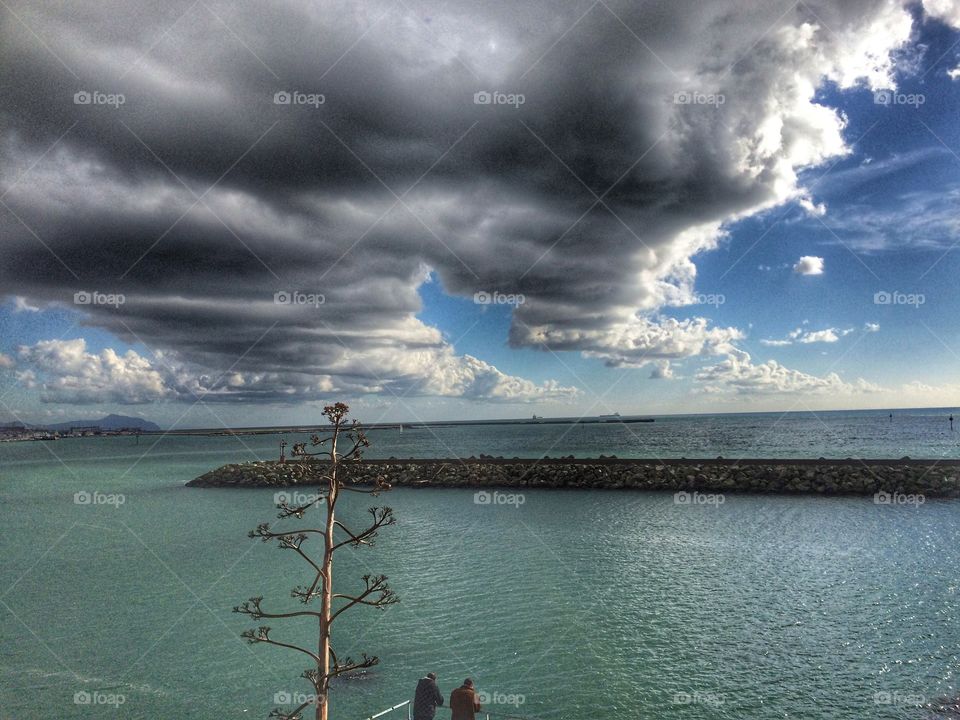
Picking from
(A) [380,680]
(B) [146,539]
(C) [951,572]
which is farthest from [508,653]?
(B) [146,539]

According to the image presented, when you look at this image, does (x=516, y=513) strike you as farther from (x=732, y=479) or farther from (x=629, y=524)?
(x=732, y=479)

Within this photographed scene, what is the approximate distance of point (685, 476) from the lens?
151 feet

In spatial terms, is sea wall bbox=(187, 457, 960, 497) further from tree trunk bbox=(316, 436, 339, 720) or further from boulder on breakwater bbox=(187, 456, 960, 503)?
tree trunk bbox=(316, 436, 339, 720)

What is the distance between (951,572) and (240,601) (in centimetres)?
2594

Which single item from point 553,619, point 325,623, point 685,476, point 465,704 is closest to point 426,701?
point 465,704

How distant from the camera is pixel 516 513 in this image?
37.6 metres

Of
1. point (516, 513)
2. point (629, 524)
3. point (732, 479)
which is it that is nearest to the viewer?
point (629, 524)

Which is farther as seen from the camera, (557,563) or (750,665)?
(557,563)

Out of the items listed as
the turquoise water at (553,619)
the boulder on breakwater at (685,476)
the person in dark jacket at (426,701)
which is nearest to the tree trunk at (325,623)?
the person in dark jacket at (426,701)

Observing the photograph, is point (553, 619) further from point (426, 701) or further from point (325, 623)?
point (325, 623)

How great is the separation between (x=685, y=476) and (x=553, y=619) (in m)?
32.2

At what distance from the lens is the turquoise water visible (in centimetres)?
1313

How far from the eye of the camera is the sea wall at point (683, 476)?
133ft

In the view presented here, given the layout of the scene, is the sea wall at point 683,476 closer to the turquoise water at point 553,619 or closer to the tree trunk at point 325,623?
the turquoise water at point 553,619
